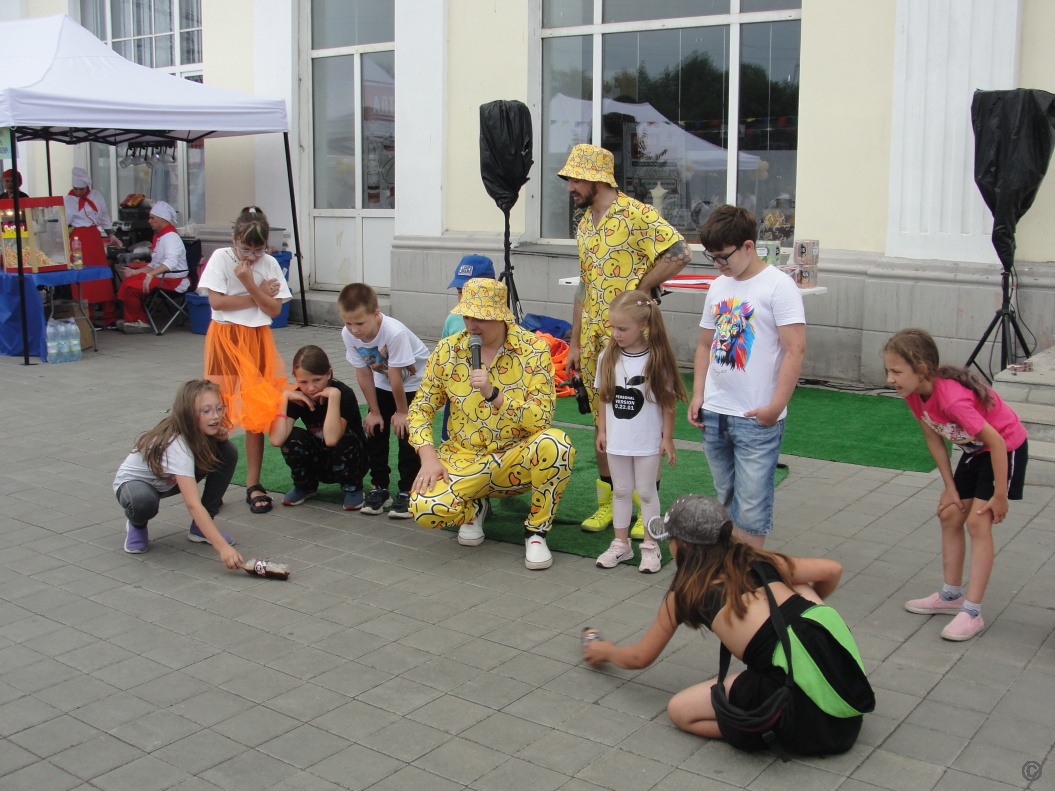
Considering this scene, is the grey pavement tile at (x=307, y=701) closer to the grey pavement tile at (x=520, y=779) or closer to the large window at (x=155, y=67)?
the grey pavement tile at (x=520, y=779)

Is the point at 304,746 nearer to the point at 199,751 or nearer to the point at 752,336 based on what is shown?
the point at 199,751

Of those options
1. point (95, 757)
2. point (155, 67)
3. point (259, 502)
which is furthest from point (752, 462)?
point (155, 67)

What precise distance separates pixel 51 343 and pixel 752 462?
29.1 feet

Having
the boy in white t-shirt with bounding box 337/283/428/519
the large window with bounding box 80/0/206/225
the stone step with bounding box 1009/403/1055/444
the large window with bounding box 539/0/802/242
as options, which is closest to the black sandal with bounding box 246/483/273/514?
the boy in white t-shirt with bounding box 337/283/428/519

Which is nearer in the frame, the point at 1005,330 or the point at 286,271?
the point at 1005,330

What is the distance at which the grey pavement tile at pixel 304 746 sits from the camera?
10.8ft

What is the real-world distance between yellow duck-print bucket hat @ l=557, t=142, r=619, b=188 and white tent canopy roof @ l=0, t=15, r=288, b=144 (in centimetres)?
715

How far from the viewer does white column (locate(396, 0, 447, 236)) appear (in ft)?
37.8

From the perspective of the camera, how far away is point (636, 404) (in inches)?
191

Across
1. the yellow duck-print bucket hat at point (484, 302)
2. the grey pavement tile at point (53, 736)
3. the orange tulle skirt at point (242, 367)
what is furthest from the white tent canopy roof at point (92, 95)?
the grey pavement tile at point (53, 736)

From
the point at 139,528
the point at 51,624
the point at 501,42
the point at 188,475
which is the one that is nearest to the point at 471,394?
the point at 188,475

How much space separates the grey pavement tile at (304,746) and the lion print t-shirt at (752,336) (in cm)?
205

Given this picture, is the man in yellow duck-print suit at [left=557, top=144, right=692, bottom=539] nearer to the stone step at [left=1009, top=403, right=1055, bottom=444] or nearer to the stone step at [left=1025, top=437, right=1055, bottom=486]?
the stone step at [left=1025, top=437, right=1055, bottom=486]

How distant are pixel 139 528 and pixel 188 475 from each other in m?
0.47
